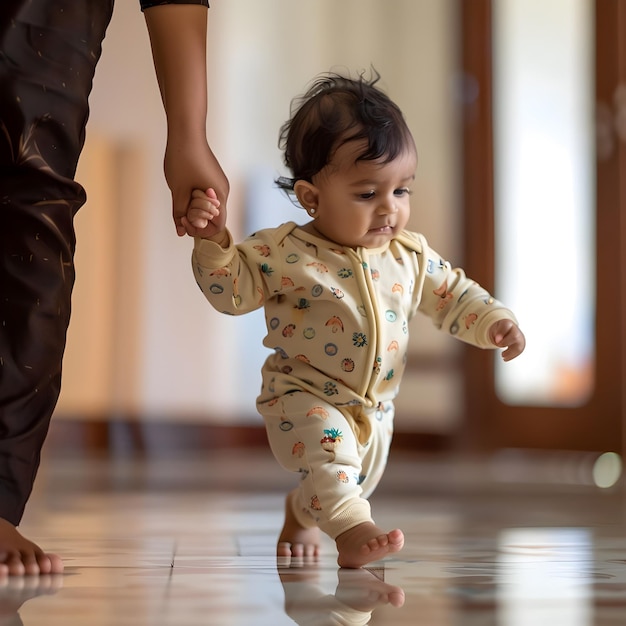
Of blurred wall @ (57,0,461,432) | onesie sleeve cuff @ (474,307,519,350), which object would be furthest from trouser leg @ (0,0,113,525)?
blurred wall @ (57,0,461,432)

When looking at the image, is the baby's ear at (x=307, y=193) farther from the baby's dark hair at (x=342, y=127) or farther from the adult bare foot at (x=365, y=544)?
the adult bare foot at (x=365, y=544)

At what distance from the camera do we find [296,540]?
1323 millimetres

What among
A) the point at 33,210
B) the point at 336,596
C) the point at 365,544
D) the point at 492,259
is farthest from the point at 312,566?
the point at 492,259

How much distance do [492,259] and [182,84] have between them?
7.94 feet

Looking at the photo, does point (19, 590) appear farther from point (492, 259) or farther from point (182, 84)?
point (492, 259)

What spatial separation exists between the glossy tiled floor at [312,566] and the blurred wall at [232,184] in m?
0.92

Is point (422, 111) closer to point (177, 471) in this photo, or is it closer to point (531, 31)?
point (531, 31)

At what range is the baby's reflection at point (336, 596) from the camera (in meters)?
0.81

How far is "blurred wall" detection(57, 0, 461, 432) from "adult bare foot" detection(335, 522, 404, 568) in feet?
7.52

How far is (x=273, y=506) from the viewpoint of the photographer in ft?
6.84

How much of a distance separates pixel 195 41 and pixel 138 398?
230 cm

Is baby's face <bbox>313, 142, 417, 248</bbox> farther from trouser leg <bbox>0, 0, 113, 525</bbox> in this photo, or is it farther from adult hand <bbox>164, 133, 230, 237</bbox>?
trouser leg <bbox>0, 0, 113, 525</bbox>

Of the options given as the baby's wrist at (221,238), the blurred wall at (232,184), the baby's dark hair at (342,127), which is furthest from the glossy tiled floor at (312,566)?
the blurred wall at (232,184)

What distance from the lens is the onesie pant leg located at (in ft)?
3.91
